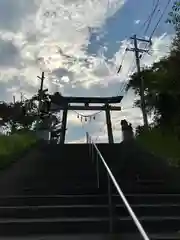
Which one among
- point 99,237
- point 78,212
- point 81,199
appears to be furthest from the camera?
point 81,199

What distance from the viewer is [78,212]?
6.54 m

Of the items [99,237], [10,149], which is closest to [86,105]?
[10,149]

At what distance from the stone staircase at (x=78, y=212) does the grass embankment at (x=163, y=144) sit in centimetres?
481

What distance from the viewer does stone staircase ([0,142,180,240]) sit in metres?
5.85

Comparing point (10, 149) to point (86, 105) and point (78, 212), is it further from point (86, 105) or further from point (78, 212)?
point (86, 105)

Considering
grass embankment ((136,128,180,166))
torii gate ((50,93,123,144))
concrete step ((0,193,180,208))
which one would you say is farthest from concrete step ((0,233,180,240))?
torii gate ((50,93,123,144))

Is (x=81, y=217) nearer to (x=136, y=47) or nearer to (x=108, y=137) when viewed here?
(x=108, y=137)

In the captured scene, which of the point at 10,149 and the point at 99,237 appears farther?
the point at 10,149

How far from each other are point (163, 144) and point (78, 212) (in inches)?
368

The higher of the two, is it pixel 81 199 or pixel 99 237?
pixel 81 199

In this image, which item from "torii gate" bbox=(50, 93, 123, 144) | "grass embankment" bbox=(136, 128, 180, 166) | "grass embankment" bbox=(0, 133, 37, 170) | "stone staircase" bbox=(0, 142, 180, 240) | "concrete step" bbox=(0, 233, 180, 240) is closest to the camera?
"concrete step" bbox=(0, 233, 180, 240)

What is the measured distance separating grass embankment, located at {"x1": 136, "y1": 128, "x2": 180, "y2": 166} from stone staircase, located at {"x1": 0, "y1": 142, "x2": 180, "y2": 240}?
4810mm

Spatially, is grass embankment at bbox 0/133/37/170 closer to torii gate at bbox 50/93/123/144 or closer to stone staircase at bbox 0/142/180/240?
stone staircase at bbox 0/142/180/240

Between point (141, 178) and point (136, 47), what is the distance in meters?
20.8
